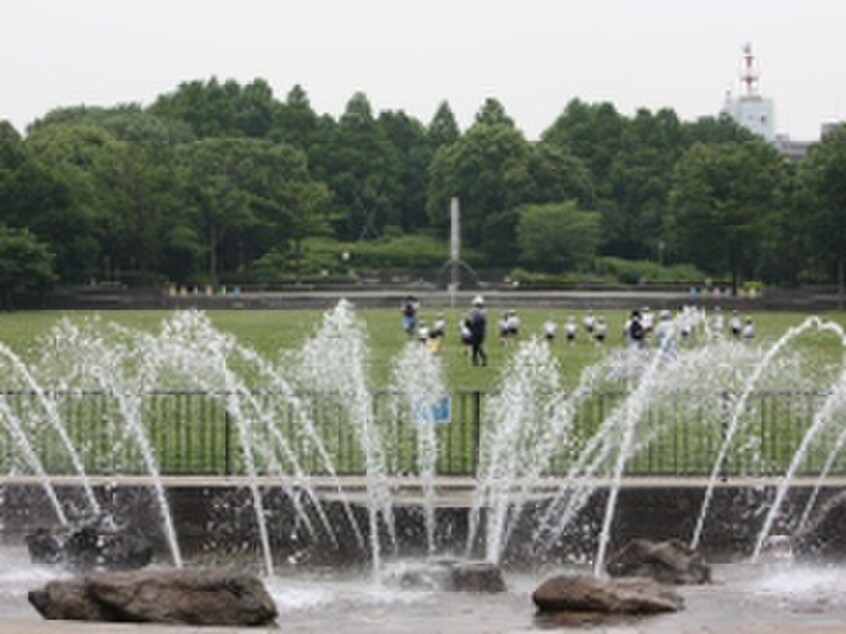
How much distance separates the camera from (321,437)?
21.2 m

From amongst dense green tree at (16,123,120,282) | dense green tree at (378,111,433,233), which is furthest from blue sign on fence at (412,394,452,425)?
dense green tree at (378,111,433,233)

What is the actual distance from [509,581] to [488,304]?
60.9m

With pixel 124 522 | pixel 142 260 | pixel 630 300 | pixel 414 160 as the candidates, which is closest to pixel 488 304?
pixel 630 300

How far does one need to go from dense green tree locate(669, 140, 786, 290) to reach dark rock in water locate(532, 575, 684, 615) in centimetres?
7279

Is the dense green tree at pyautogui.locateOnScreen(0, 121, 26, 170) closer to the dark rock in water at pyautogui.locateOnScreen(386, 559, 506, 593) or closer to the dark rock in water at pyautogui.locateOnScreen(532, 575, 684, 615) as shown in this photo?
the dark rock in water at pyautogui.locateOnScreen(386, 559, 506, 593)

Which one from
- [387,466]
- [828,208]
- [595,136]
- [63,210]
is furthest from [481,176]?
[387,466]

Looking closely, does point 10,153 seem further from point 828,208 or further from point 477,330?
point 477,330

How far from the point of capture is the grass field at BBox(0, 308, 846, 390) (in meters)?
34.5

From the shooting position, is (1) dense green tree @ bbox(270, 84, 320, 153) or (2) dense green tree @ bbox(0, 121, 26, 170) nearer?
(2) dense green tree @ bbox(0, 121, 26, 170)

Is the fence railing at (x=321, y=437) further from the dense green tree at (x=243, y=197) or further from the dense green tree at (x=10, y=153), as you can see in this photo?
the dense green tree at (x=243, y=197)

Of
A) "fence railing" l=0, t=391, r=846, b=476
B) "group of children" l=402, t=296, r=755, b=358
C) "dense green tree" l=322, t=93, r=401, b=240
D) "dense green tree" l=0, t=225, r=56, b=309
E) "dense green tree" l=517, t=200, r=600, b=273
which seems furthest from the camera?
"dense green tree" l=322, t=93, r=401, b=240

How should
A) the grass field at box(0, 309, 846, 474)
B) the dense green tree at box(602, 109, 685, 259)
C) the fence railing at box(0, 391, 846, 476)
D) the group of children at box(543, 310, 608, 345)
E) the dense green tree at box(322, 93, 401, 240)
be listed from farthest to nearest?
1. the dense green tree at box(322, 93, 401, 240)
2. the dense green tree at box(602, 109, 685, 259)
3. the group of children at box(543, 310, 608, 345)
4. the grass field at box(0, 309, 846, 474)
5. the fence railing at box(0, 391, 846, 476)

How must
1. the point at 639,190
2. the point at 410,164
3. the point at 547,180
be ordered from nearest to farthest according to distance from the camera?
Answer: the point at 547,180 → the point at 639,190 → the point at 410,164

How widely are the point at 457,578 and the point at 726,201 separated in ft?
242
